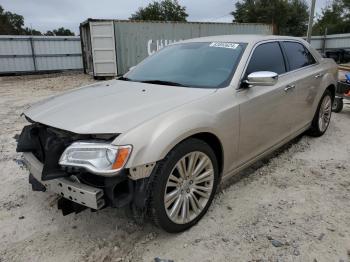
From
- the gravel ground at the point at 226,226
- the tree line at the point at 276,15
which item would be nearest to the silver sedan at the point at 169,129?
the gravel ground at the point at 226,226

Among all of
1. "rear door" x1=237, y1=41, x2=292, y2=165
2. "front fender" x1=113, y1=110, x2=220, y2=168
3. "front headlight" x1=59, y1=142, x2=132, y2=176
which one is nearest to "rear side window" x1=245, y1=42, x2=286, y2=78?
"rear door" x1=237, y1=41, x2=292, y2=165

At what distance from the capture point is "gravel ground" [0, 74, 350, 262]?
269 centimetres

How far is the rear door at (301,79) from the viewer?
430 cm

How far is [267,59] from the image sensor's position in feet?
12.8

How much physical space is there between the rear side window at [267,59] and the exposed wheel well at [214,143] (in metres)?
0.80

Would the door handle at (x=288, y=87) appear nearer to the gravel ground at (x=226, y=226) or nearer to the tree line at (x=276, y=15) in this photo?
the gravel ground at (x=226, y=226)

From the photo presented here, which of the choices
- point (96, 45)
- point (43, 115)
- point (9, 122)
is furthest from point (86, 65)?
point (43, 115)

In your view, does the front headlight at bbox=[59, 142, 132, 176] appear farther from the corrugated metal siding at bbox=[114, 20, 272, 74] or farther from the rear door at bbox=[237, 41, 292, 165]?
the corrugated metal siding at bbox=[114, 20, 272, 74]

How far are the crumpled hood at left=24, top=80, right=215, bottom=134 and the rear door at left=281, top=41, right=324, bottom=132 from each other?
5.49 feet

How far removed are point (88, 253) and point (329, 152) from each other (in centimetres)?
360

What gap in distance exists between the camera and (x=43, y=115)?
115 inches

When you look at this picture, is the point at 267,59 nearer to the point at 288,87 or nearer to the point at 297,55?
the point at 288,87

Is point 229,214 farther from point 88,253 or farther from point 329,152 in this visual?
point 329,152

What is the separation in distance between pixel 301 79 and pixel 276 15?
46.4m
